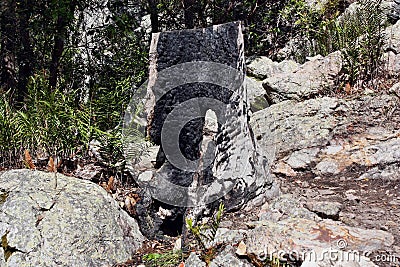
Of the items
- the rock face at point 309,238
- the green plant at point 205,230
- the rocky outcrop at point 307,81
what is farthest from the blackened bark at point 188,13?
the rock face at point 309,238

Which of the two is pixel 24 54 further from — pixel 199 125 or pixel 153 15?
pixel 199 125

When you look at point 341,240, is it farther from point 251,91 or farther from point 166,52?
point 251,91

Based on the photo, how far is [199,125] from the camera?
10.9 feet

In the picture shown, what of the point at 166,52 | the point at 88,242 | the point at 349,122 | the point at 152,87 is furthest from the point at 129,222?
the point at 349,122

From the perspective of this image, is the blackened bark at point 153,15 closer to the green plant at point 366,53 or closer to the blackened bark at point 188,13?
the blackened bark at point 188,13

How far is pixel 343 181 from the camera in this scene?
132 inches

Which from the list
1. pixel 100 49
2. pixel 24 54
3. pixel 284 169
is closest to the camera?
pixel 284 169

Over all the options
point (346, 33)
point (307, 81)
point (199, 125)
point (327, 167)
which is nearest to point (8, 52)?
point (199, 125)

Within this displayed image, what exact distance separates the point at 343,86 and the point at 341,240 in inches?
110

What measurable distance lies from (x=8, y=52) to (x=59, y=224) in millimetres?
3357

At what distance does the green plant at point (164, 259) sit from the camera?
2.65m

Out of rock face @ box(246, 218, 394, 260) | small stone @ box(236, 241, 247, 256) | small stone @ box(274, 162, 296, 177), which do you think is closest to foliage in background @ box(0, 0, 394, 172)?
small stone @ box(274, 162, 296, 177)

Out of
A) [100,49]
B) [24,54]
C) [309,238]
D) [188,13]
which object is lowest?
[309,238]

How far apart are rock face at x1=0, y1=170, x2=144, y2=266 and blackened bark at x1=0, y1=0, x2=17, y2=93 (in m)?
2.63
